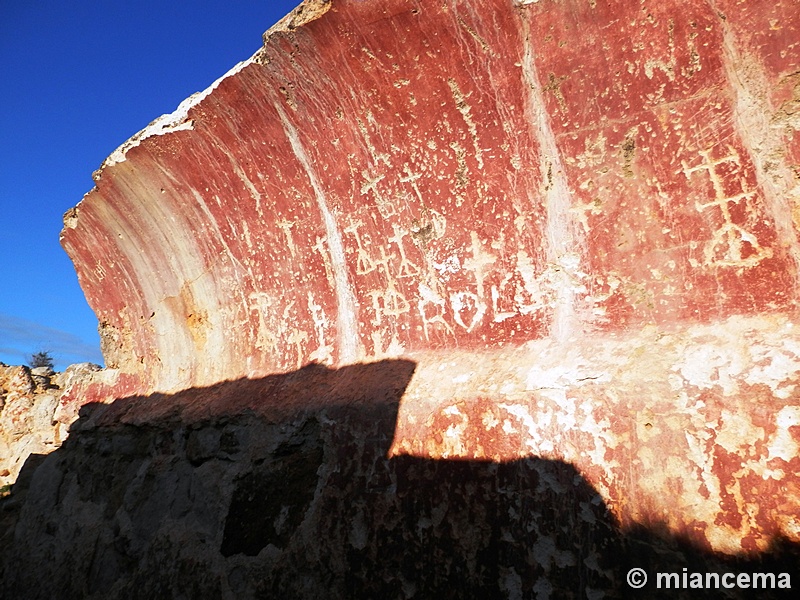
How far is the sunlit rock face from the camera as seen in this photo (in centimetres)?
152

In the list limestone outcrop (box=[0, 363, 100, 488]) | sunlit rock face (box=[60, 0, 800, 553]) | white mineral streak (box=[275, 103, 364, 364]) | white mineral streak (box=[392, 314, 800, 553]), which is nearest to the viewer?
white mineral streak (box=[392, 314, 800, 553])

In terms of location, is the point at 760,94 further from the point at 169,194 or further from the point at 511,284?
the point at 169,194

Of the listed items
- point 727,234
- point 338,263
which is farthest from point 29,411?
point 727,234

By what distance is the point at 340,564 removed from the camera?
1954mm

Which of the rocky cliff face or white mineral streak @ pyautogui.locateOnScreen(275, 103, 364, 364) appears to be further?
white mineral streak @ pyautogui.locateOnScreen(275, 103, 364, 364)

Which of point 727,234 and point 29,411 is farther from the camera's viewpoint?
point 29,411

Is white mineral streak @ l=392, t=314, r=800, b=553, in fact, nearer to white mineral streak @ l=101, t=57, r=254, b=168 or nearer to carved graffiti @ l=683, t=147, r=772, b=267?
carved graffiti @ l=683, t=147, r=772, b=267

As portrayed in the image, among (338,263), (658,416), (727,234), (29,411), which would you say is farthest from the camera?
(29,411)

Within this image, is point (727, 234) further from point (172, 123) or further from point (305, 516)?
point (172, 123)

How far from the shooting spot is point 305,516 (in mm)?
2156

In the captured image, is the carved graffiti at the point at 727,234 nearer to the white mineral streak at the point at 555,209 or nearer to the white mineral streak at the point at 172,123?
the white mineral streak at the point at 555,209

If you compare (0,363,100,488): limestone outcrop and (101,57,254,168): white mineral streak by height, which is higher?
(101,57,254,168): white mineral streak

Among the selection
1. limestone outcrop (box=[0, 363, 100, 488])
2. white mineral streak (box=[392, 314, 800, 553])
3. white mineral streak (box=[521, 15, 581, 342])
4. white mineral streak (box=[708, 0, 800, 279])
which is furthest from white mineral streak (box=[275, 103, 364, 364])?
limestone outcrop (box=[0, 363, 100, 488])

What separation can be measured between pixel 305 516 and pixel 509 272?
4.38 feet
